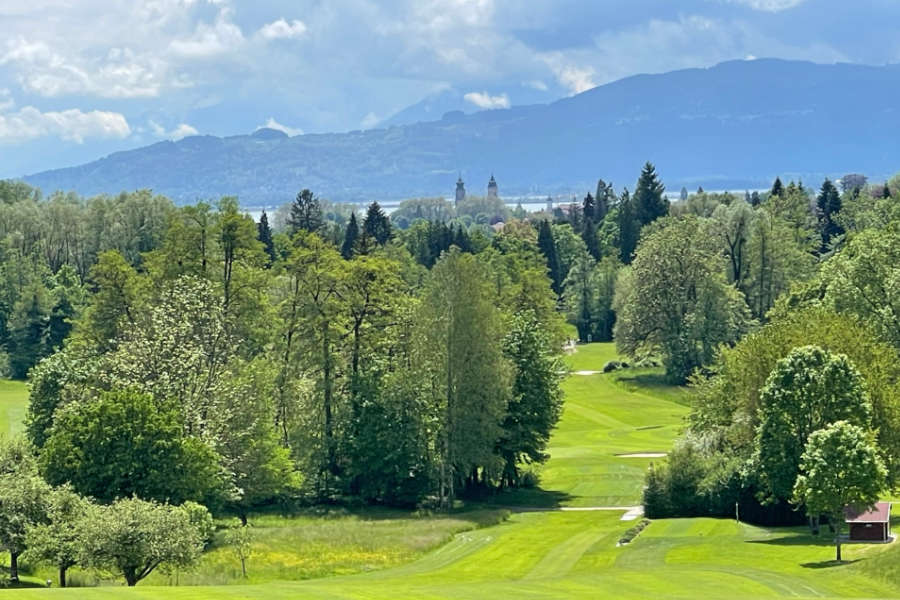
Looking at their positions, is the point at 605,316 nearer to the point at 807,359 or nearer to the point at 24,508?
the point at 807,359

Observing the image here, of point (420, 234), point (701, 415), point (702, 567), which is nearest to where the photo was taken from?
point (702, 567)

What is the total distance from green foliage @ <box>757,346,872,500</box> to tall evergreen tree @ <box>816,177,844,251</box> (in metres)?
113

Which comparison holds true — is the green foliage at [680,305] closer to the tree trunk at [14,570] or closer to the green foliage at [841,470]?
the green foliage at [841,470]

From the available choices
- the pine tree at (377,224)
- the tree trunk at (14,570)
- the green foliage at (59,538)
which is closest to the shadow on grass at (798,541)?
the green foliage at (59,538)

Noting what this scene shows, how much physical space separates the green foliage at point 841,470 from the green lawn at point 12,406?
154 ft

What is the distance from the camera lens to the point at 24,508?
155ft

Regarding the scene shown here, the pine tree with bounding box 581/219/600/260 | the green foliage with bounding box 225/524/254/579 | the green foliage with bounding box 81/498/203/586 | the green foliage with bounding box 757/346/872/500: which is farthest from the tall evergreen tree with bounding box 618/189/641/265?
the green foliage with bounding box 81/498/203/586

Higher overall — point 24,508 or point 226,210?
point 226,210

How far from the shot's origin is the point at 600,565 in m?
53.3

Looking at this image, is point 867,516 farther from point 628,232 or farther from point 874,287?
point 628,232

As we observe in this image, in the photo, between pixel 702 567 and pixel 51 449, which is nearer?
pixel 702 567

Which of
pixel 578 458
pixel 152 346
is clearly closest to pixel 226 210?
pixel 152 346

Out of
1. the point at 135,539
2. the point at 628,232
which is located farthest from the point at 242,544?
the point at 628,232

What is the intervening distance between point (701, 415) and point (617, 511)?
6.72 metres
